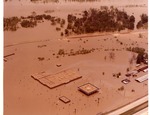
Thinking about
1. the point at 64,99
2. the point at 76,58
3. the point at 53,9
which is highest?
the point at 53,9

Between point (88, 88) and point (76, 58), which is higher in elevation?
point (76, 58)

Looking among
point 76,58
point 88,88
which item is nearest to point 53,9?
point 76,58

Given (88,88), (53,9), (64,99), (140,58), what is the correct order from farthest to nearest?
(53,9) → (140,58) → (88,88) → (64,99)

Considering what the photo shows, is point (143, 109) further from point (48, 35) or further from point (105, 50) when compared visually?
point (48, 35)

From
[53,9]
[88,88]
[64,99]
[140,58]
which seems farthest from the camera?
[53,9]

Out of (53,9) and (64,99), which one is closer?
(64,99)

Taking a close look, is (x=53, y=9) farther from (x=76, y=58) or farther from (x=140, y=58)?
(x=140, y=58)
